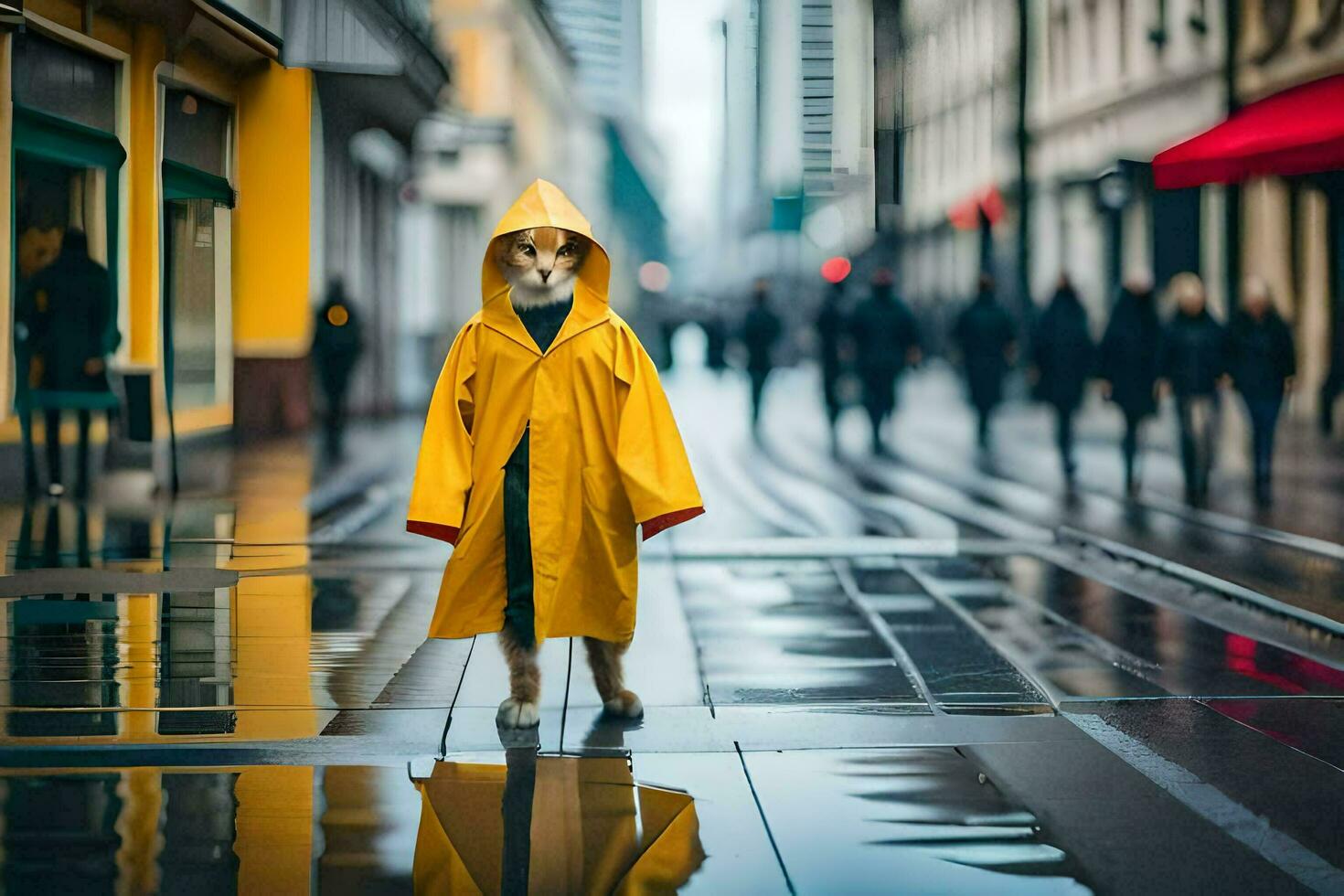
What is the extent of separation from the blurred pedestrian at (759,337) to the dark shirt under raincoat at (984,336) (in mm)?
3903

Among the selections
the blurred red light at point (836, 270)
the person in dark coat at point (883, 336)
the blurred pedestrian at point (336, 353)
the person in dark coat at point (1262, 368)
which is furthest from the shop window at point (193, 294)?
the blurred red light at point (836, 270)

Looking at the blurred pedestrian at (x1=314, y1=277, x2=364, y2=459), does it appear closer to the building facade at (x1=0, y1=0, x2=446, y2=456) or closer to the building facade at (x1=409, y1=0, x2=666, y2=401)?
the building facade at (x1=0, y1=0, x2=446, y2=456)

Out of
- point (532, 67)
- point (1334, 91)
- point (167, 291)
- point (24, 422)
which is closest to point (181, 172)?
point (167, 291)

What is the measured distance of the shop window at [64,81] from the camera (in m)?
11.7

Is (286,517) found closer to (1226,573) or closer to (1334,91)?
(1226,573)

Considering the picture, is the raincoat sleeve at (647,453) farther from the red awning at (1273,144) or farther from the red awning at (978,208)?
the red awning at (978,208)

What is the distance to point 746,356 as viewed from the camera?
73.2ft

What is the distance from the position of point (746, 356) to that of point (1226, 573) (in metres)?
13.9

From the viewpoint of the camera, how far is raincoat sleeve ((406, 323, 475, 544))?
503cm

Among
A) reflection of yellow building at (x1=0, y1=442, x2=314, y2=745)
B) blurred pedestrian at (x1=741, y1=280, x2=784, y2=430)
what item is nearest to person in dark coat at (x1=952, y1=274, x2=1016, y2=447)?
blurred pedestrian at (x1=741, y1=280, x2=784, y2=430)

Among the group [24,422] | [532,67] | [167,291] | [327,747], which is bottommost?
[327,747]

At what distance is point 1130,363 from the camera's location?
44.7 ft

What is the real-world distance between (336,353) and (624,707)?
13.7 meters

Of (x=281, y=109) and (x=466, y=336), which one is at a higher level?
(x=281, y=109)
